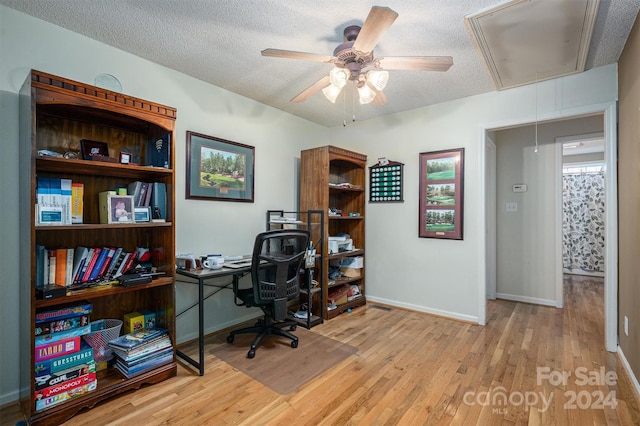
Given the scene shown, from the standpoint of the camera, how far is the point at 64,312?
5.98 feet

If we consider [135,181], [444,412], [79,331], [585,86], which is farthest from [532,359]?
[135,181]

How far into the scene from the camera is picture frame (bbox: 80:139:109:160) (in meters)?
1.98

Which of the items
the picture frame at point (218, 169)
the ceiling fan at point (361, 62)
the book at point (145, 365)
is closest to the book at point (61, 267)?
the book at point (145, 365)

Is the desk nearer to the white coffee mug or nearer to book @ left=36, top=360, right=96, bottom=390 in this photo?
the white coffee mug

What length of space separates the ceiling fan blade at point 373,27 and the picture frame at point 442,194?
202 centimetres

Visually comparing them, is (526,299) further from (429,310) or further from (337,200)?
(337,200)

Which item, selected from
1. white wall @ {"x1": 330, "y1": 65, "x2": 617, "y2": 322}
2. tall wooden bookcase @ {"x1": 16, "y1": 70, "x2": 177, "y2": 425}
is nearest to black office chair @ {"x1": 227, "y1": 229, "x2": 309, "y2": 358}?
tall wooden bookcase @ {"x1": 16, "y1": 70, "x2": 177, "y2": 425}

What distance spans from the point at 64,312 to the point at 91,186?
34.0 inches

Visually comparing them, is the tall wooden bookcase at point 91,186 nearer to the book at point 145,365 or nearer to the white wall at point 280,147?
the book at point 145,365

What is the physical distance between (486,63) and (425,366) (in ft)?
8.10

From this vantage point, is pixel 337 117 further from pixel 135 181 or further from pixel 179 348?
pixel 179 348

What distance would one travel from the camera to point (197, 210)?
9.31 feet

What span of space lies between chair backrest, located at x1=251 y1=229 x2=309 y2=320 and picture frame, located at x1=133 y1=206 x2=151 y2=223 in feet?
2.58

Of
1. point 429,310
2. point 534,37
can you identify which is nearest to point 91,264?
point 429,310
